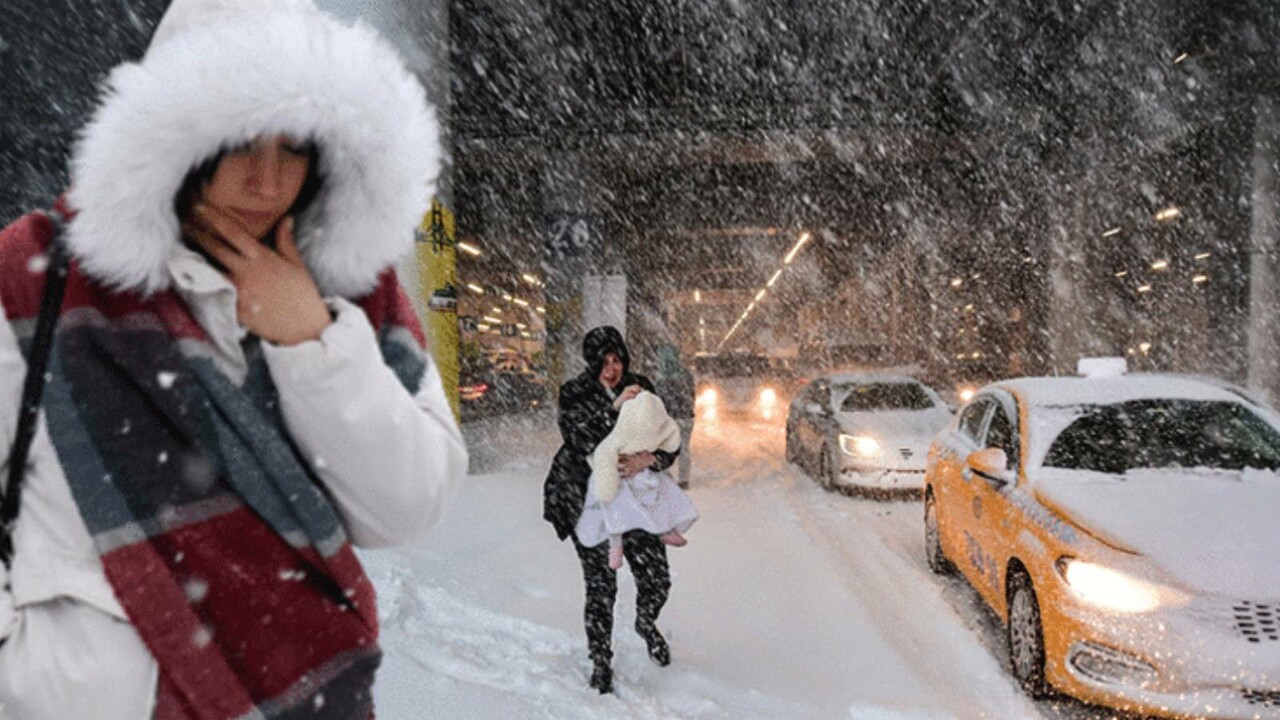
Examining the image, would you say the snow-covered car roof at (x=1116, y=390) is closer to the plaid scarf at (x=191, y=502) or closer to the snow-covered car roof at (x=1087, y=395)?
the snow-covered car roof at (x=1087, y=395)

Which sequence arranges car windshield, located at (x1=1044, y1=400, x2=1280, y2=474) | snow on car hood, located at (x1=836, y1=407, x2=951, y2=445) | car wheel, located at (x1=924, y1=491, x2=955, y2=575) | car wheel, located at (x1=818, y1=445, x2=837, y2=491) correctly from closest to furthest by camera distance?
car windshield, located at (x1=1044, y1=400, x2=1280, y2=474)
car wheel, located at (x1=924, y1=491, x2=955, y2=575)
snow on car hood, located at (x1=836, y1=407, x2=951, y2=445)
car wheel, located at (x1=818, y1=445, x2=837, y2=491)

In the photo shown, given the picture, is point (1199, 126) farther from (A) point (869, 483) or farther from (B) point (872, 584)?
(B) point (872, 584)

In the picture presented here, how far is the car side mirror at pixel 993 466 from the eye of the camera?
5.27 metres

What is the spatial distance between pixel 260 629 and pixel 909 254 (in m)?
30.2

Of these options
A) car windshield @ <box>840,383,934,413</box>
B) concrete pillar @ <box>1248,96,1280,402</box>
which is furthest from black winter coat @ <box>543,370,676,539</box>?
concrete pillar @ <box>1248,96,1280,402</box>

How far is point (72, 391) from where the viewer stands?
1.10 metres

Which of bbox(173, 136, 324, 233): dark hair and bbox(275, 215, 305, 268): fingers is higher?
bbox(173, 136, 324, 233): dark hair

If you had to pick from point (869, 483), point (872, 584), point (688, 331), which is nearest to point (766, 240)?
point (869, 483)

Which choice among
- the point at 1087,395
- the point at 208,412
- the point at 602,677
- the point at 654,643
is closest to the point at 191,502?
the point at 208,412

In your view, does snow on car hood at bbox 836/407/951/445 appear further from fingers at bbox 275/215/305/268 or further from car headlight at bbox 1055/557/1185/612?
fingers at bbox 275/215/305/268

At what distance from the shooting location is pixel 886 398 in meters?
11.7

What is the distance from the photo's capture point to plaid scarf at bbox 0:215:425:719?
1093mm

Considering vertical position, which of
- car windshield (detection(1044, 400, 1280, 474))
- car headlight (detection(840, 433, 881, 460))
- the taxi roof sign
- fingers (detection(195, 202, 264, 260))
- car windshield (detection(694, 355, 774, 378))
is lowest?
car headlight (detection(840, 433, 881, 460))

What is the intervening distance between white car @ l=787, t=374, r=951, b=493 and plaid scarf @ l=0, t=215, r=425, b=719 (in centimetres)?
949
